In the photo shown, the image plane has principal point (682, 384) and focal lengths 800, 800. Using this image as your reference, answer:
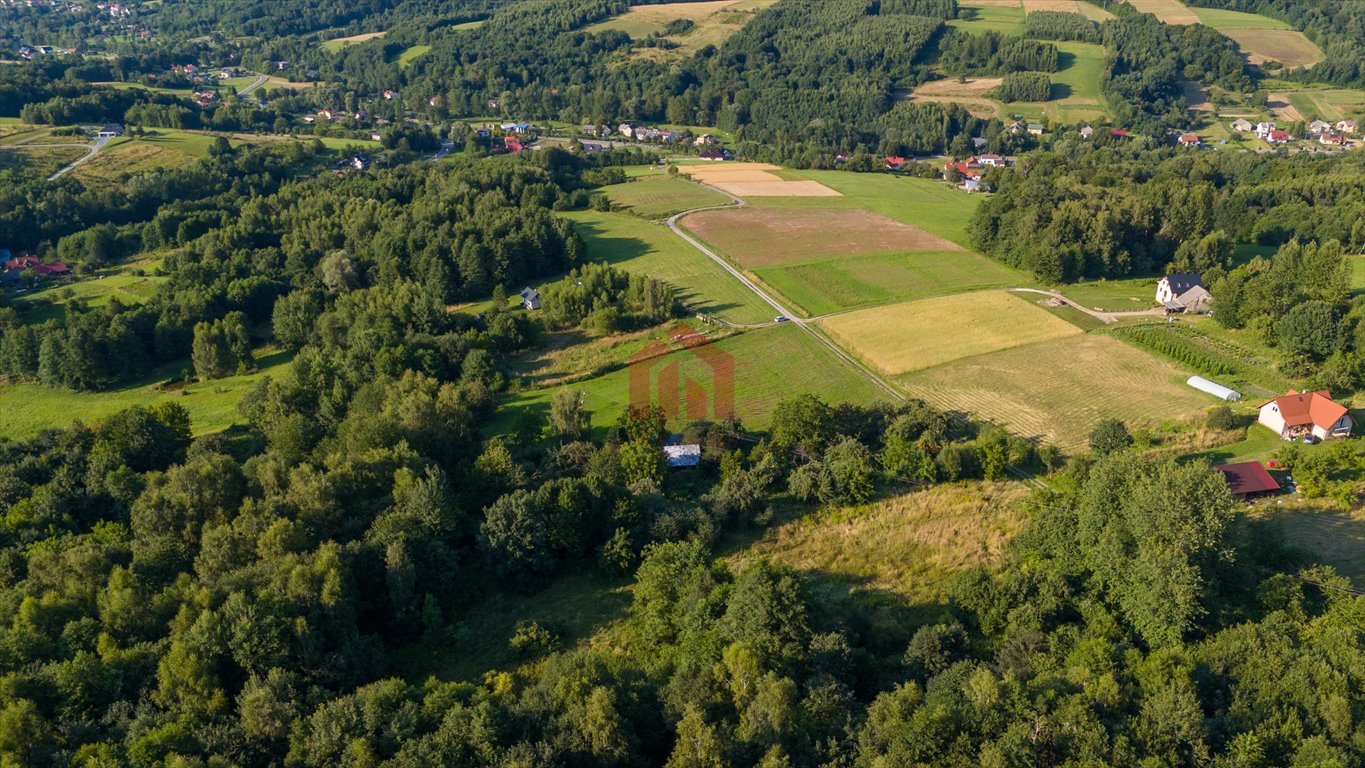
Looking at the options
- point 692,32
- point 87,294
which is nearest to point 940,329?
point 87,294

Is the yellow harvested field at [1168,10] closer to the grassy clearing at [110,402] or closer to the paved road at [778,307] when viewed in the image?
the paved road at [778,307]

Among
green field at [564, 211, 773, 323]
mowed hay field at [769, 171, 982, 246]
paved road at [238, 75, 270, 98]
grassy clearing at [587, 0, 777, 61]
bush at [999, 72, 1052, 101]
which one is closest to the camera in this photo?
green field at [564, 211, 773, 323]

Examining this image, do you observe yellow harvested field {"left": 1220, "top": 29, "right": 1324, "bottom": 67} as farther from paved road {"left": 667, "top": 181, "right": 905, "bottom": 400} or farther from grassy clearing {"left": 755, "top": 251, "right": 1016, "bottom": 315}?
paved road {"left": 667, "top": 181, "right": 905, "bottom": 400}

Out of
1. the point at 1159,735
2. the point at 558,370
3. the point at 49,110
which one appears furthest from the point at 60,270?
the point at 1159,735

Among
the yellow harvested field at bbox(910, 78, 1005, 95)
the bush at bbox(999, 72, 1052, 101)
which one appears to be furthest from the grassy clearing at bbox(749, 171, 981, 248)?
the bush at bbox(999, 72, 1052, 101)

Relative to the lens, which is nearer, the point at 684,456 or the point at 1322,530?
the point at 1322,530

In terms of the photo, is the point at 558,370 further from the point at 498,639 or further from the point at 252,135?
the point at 252,135

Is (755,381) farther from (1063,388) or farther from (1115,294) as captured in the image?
(1115,294)
